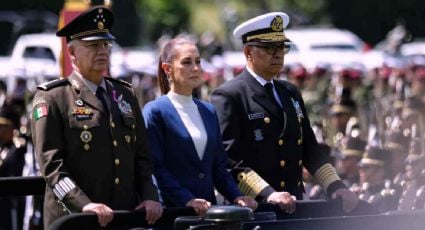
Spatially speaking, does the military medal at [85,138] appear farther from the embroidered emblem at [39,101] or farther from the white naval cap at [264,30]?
the white naval cap at [264,30]

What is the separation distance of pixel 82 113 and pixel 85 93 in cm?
14

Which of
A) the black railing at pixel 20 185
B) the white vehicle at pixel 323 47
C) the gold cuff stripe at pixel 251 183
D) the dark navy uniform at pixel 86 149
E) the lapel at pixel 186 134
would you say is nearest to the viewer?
the dark navy uniform at pixel 86 149

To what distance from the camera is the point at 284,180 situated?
8.81 metres

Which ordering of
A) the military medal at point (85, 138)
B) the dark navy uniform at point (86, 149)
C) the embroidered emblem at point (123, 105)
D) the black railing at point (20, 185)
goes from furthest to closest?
the black railing at point (20, 185), the embroidered emblem at point (123, 105), the military medal at point (85, 138), the dark navy uniform at point (86, 149)

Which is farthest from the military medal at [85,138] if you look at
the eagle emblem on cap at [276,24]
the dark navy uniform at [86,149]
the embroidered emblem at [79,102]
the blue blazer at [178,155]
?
the eagle emblem on cap at [276,24]

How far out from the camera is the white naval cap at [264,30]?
28.9 feet

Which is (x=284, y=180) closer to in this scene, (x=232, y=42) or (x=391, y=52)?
(x=391, y=52)

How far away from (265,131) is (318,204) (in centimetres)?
90

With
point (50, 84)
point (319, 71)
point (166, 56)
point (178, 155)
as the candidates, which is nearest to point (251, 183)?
point (178, 155)

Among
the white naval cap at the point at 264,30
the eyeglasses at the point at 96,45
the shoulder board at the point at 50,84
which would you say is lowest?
the shoulder board at the point at 50,84

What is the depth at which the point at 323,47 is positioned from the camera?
36.8 meters

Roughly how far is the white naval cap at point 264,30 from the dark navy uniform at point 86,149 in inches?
49.0

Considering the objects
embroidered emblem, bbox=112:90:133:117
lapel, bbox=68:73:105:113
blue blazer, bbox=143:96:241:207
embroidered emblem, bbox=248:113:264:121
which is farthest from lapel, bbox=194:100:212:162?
lapel, bbox=68:73:105:113

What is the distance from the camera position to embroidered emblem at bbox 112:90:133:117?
7828 millimetres
